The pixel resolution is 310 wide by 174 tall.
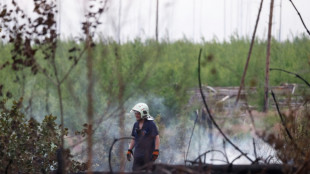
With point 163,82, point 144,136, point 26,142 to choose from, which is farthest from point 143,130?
point 163,82

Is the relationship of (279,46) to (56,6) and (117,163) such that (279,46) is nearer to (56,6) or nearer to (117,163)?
(117,163)

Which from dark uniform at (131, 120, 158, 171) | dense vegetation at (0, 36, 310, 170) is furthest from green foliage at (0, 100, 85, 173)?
dense vegetation at (0, 36, 310, 170)

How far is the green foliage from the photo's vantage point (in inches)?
305

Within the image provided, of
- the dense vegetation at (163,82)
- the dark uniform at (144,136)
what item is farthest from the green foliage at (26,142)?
the dense vegetation at (163,82)

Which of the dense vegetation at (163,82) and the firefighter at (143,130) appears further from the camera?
the dense vegetation at (163,82)

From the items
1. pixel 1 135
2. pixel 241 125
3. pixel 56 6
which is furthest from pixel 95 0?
pixel 241 125

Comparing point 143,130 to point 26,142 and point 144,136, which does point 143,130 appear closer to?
point 144,136

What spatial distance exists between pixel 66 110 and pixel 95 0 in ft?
49.8

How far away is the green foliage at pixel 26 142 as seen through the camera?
7.73 metres

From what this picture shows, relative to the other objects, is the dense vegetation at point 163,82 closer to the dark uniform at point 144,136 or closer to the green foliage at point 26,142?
the dark uniform at point 144,136


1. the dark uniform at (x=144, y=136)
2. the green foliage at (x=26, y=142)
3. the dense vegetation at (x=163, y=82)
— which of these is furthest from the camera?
the dense vegetation at (x=163, y=82)

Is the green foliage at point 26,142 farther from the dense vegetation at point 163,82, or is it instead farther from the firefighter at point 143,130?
the dense vegetation at point 163,82

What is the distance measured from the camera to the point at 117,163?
48.3ft

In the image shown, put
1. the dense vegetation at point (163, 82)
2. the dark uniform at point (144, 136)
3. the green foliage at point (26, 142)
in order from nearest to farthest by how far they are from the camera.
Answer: the green foliage at point (26, 142), the dark uniform at point (144, 136), the dense vegetation at point (163, 82)
